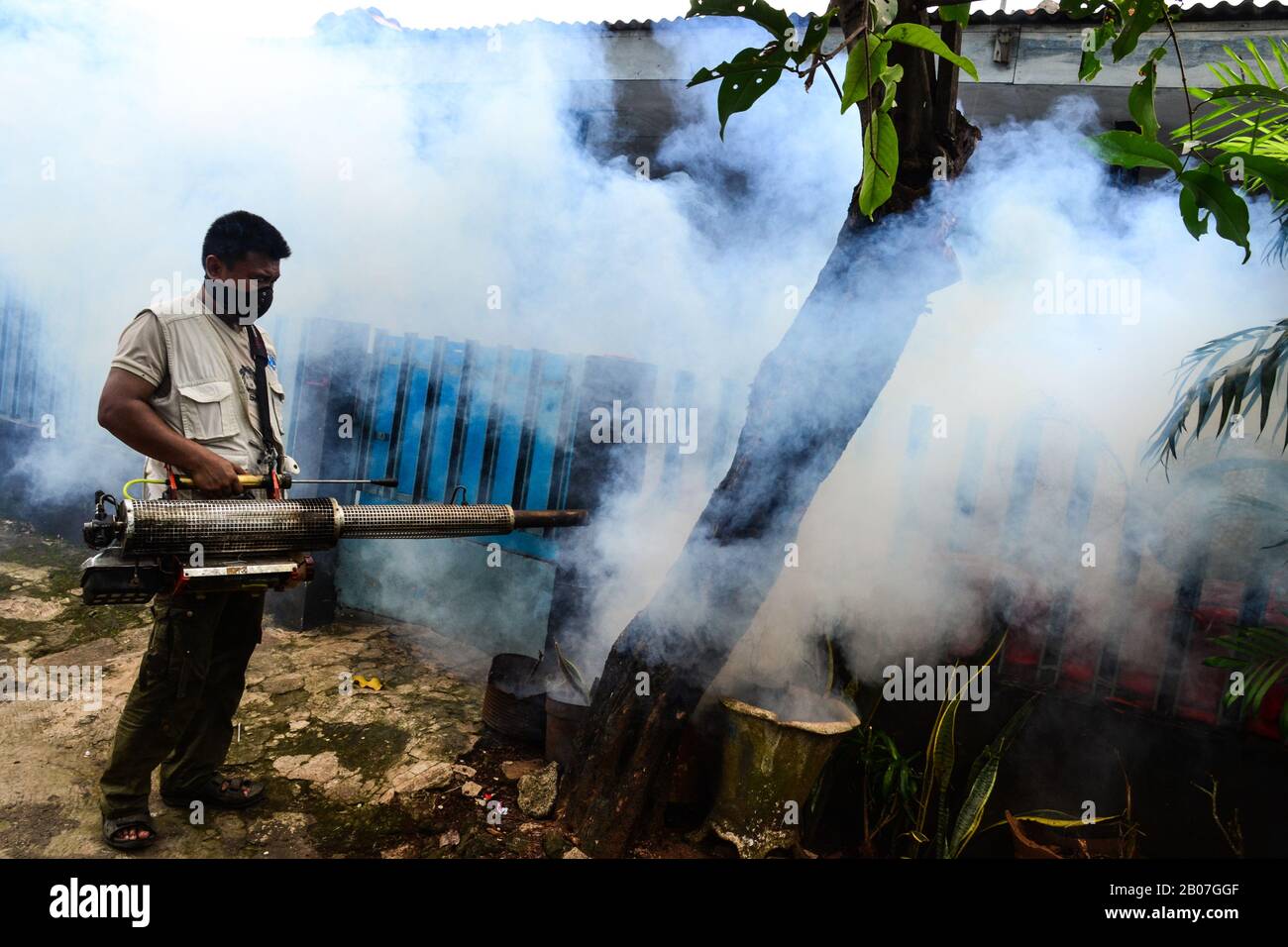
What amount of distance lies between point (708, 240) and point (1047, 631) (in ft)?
10.8

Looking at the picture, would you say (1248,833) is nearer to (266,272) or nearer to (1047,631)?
(1047,631)

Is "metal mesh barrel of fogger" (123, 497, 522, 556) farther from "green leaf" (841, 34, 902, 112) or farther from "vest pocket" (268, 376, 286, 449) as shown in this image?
"green leaf" (841, 34, 902, 112)

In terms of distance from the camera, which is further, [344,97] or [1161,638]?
[344,97]

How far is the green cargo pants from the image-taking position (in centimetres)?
317

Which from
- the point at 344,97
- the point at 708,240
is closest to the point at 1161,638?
the point at 708,240

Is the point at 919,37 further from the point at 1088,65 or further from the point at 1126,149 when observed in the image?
the point at 1088,65

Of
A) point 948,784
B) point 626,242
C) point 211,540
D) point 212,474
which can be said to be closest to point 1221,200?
point 948,784

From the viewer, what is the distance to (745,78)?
63.6 inches

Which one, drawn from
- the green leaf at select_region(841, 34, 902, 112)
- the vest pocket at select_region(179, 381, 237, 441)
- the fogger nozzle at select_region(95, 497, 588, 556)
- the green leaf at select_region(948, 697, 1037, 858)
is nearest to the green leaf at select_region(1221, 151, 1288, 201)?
the green leaf at select_region(841, 34, 902, 112)

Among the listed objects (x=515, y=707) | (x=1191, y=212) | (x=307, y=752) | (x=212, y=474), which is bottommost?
(x=307, y=752)

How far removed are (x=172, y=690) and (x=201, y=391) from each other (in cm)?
129

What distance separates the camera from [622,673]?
12.1ft

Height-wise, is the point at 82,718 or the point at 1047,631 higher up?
the point at 1047,631

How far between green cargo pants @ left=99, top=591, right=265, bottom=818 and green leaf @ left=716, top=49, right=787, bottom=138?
2810 millimetres
